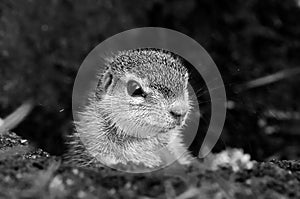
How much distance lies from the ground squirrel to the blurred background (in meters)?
0.78

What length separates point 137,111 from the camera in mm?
1985

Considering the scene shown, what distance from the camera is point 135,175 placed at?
1395mm

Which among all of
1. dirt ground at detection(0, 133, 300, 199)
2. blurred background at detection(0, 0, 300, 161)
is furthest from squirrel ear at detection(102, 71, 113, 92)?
blurred background at detection(0, 0, 300, 161)

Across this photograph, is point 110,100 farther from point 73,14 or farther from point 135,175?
point 73,14

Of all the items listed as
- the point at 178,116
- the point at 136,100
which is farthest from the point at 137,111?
the point at 178,116

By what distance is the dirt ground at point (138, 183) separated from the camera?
4.07 feet

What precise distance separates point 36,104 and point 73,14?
74cm

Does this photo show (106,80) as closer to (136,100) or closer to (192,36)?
(136,100)

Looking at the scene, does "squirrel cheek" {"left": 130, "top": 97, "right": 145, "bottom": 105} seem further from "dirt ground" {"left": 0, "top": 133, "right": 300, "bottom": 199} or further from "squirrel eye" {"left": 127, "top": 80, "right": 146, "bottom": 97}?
"dirt ground" {"left": 0, "top": 133, "right": 300, "bottom": 199}

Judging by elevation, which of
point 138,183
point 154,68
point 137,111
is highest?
point 154,68

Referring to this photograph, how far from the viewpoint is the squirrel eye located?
200cm

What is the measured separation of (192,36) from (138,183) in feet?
6.59

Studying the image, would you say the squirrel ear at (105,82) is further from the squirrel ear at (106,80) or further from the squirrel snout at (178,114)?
the squirrel snout at (178,114)

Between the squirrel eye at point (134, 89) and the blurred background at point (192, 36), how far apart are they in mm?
1061
